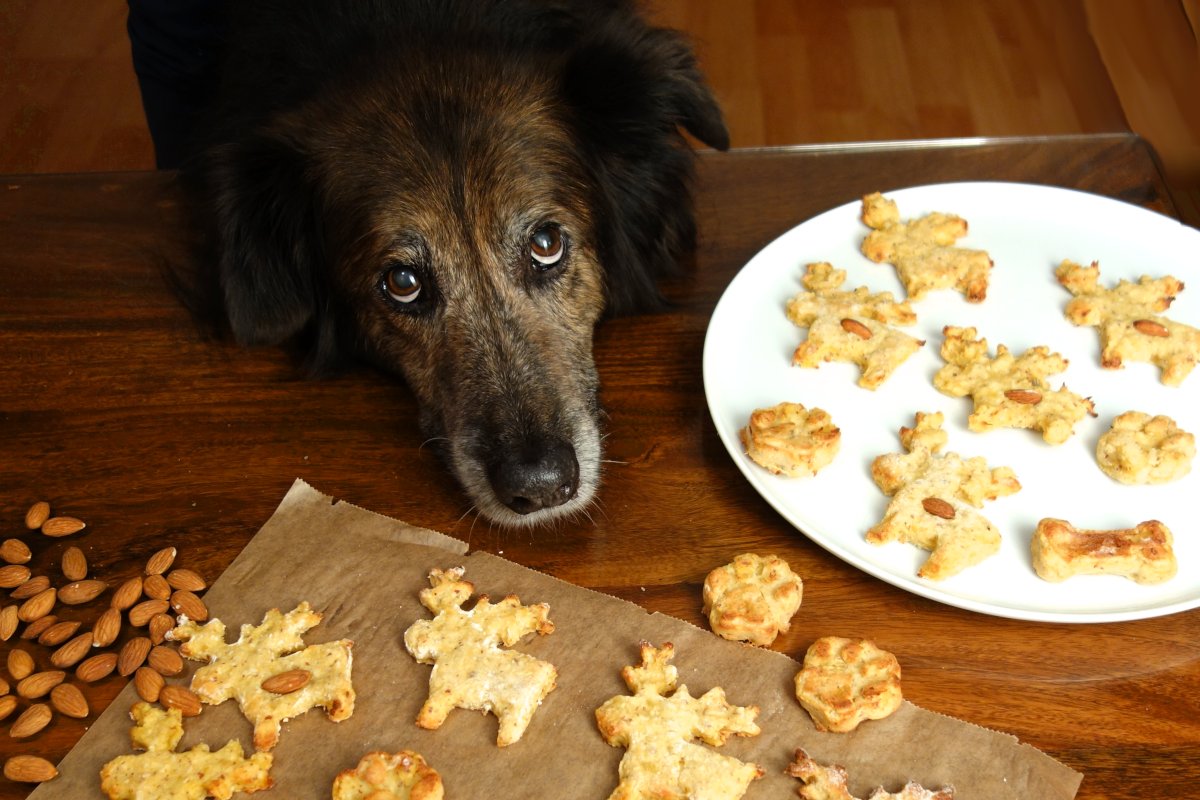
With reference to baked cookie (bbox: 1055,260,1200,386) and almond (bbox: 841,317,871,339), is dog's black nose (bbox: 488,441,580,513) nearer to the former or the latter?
almond (bbox: 841,317,871,339)

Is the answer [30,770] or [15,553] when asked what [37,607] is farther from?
[30,770]

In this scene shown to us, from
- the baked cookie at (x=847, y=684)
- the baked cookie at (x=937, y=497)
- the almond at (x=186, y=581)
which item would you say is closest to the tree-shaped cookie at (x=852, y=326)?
the baked cookie at (x=937, y=497)

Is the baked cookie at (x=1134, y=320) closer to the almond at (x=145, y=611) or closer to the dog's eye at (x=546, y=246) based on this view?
the dog's eye at (x=546, y=246)

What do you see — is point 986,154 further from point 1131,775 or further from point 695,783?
point 695,783

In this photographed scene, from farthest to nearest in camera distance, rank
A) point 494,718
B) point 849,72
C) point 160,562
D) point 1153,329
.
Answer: point 849,72 < point 1153,329 < point 160,562 < point 494,718

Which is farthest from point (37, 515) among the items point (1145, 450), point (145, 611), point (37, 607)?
point (1145, 450)

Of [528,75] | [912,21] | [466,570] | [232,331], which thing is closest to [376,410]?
[232,331]
